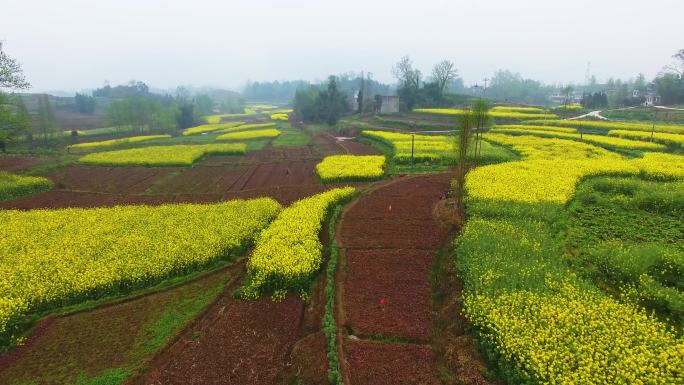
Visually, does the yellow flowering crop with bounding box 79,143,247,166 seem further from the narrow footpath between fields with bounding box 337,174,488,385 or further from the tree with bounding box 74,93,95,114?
the tree with bounding box 74,93,95,114

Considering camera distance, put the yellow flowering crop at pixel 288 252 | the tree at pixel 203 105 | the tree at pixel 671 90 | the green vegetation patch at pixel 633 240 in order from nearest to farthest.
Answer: the green vegetation patch at pixel 633 240, the yellow flowering crop at pixel 288 252, the tree at pixel 671 90, the tree at pixel 203 105

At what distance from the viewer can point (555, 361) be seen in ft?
31.1

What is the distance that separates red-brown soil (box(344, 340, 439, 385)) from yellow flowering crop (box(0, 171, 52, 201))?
28.6m

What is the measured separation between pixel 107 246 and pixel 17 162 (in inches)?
1137

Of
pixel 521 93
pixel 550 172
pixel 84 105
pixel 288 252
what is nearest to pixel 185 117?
pixel 84 105

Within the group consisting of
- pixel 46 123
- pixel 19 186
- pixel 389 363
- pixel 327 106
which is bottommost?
pixel 389 363

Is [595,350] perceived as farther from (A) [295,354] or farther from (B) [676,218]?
(B) [676,218]

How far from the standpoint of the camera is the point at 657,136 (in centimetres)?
4184

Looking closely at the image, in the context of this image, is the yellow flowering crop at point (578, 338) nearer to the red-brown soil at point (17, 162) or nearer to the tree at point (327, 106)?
the red-brown soil at point (17, 162)

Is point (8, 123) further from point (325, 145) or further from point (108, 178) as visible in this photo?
point (325, 145)

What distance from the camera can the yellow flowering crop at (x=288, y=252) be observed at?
1492cm

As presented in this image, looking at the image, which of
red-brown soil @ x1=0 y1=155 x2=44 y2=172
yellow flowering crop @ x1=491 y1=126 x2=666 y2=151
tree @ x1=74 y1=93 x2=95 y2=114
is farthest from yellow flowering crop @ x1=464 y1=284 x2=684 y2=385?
tree @ x1=74 y1=93 x2=95 y2=114

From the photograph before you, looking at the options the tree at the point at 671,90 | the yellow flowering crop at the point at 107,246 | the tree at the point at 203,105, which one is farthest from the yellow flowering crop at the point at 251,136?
the tree at the point at 671,90

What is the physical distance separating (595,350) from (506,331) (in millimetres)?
2107
